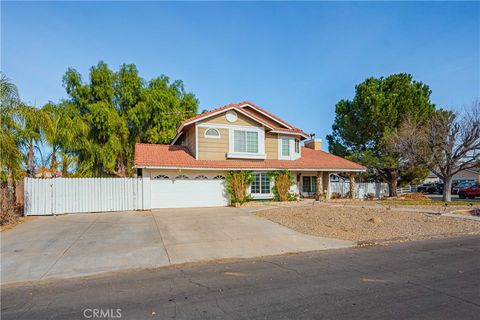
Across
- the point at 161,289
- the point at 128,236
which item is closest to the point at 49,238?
the point at 128,236

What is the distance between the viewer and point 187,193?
18359 millimetres

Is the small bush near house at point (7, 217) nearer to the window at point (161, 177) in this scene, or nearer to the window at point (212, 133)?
the window at point (161, 177)

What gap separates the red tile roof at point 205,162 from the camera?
17569 millimetres

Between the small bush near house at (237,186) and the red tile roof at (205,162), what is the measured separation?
531 mm

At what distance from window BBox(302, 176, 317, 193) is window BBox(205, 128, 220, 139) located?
8.11 m

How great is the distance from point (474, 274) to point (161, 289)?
6.26 meters

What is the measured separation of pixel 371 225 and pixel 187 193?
1084cm

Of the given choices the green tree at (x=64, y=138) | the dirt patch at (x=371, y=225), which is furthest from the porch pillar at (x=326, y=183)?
the green tree at (x=64, y=138)

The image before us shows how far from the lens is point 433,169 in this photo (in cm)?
2302

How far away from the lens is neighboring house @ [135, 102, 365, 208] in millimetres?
17922

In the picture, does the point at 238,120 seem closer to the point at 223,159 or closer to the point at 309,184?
the point at 223,159

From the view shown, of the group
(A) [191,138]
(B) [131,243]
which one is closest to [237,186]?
(A) [191,138]

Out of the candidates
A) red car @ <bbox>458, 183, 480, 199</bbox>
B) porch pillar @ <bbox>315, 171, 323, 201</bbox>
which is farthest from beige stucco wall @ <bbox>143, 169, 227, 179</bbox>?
red car @ <bbox>458, 183, 480, 199</bbox>

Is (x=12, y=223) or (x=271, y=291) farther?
(x=12, y=223)
